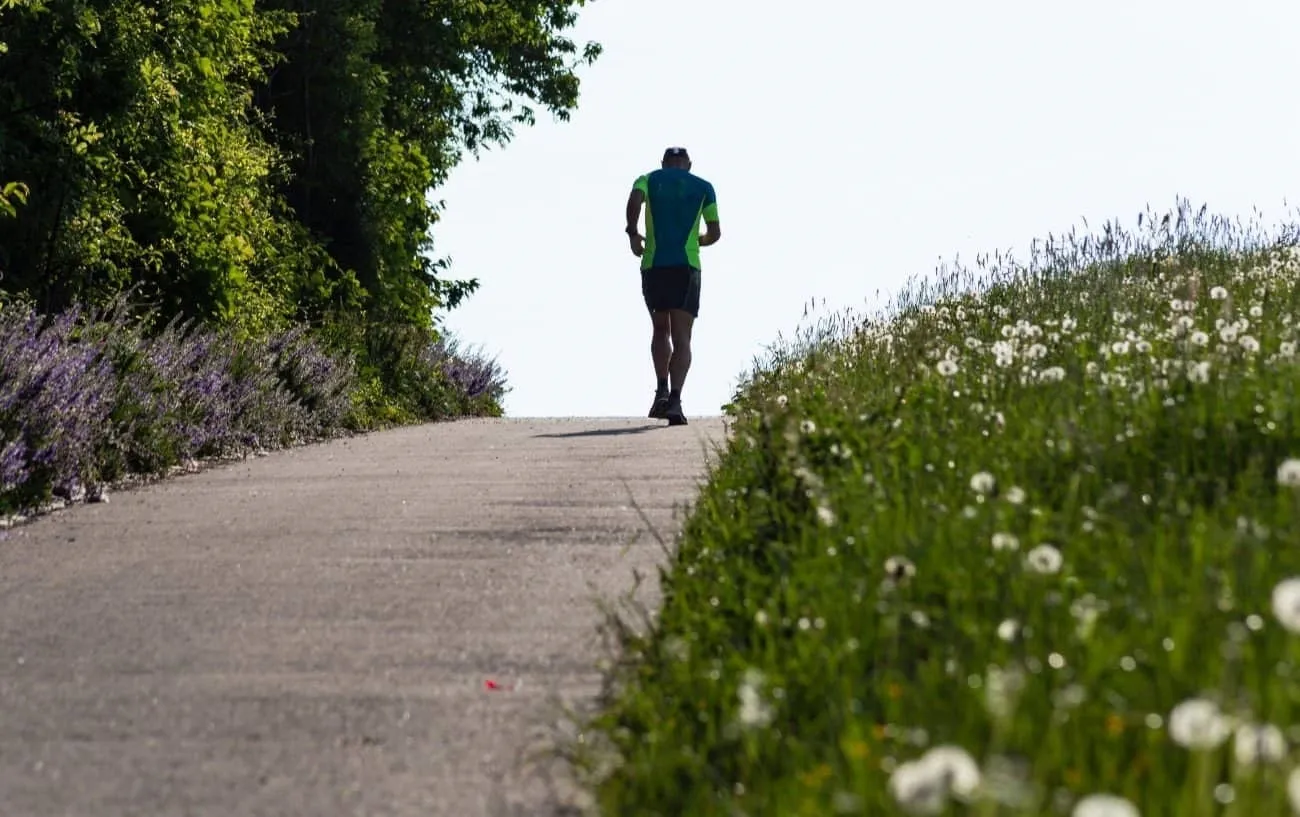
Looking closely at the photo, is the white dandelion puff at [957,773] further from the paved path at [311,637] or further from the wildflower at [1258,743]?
the paved path at [311,637]

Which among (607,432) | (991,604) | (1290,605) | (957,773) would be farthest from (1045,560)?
(607,432)

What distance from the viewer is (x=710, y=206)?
18.6 meters

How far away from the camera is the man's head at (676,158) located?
60.9 ft

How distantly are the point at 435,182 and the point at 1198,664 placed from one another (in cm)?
3255

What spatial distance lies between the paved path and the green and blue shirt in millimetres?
5551

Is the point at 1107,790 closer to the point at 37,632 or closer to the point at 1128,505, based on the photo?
the point at 1128,505

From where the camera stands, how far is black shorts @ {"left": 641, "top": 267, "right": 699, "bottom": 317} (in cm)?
1842

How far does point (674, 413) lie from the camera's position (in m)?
18.2

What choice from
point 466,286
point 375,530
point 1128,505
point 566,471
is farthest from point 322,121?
point 1128,505

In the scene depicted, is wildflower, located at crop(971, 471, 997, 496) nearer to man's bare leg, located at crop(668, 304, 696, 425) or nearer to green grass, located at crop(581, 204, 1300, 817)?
green grass, located at crop(581, 204, 1300, 817)

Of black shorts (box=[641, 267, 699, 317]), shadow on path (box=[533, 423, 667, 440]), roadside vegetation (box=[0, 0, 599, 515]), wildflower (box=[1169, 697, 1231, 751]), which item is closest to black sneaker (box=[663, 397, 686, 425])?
shadow on path (box=[533, 423, 667, 440])

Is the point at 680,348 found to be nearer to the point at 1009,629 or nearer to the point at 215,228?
the point at 215,228

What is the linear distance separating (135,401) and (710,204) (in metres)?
6.22

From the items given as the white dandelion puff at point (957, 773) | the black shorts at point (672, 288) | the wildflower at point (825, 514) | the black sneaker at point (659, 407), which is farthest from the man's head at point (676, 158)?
the white dandelion puff at point (957, 773)
